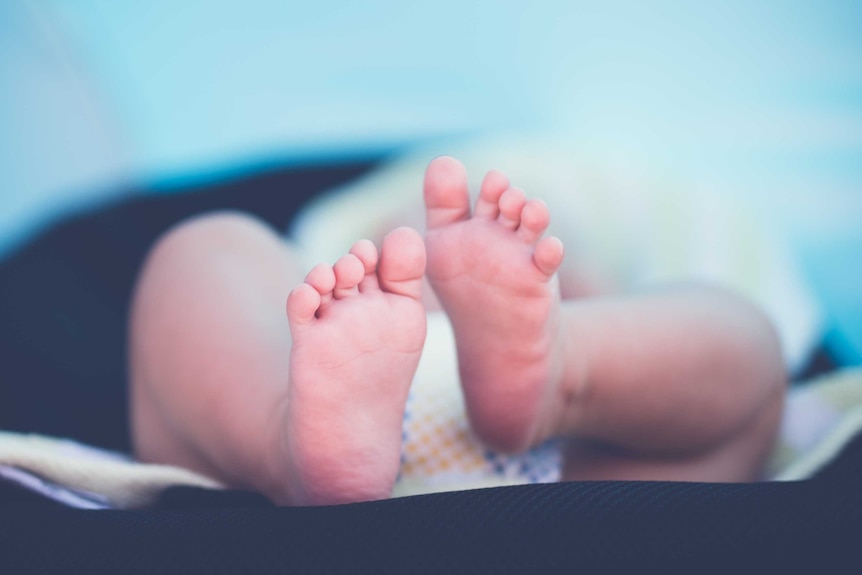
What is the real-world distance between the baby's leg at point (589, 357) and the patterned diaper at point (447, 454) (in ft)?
0.10

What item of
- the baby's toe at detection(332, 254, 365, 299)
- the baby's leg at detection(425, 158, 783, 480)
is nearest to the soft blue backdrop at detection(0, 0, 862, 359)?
the baby's leg at detection(425, 158, 783, 480)

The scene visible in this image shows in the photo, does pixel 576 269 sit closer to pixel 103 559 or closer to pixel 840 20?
pixel 103 559

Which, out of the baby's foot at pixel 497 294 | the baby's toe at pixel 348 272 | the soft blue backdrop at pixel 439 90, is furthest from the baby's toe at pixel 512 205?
the soft blue backdrop at pixel 439 90

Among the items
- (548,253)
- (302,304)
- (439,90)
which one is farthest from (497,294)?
(439,90)

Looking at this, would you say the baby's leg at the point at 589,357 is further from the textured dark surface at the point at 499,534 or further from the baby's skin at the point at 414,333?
the textured dark surface at the point at 499,534

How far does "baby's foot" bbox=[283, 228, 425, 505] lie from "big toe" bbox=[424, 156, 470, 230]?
0.07 meters

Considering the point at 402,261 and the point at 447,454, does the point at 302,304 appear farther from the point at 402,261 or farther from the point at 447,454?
the point at 447,454

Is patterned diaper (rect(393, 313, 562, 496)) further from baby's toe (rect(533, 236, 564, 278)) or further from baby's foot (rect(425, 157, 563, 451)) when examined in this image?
baby's toe (rect(533, 236, 564, 278))

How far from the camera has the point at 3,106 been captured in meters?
1.64

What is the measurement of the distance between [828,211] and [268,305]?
1.27 meters

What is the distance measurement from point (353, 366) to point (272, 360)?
0.14m

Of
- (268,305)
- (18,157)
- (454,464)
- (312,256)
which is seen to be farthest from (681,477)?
(18,157)

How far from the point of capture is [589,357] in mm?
715

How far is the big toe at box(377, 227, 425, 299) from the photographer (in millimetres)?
584
